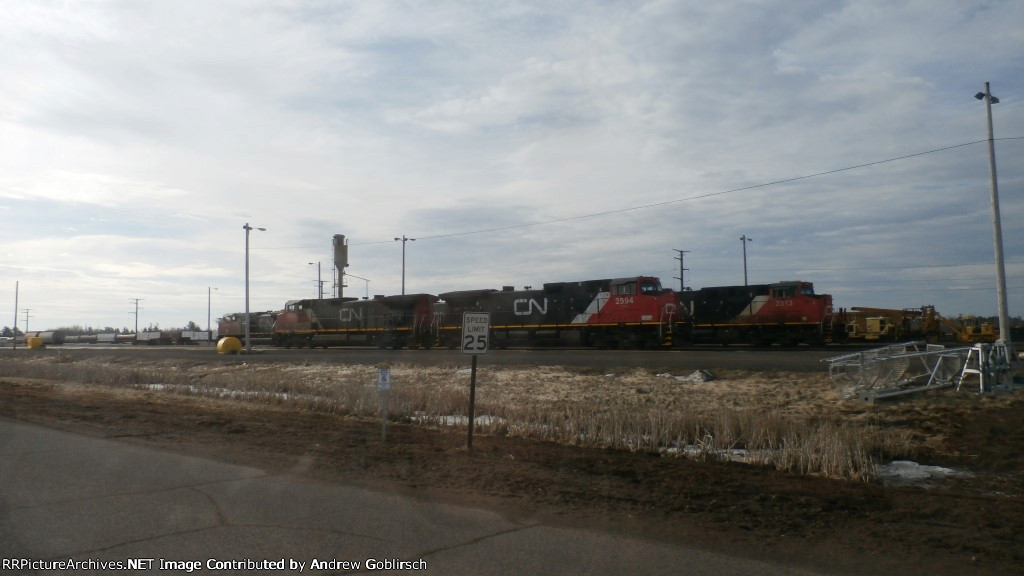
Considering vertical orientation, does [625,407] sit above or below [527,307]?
below

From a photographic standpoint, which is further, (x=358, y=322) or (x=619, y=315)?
(x=358, y=322)

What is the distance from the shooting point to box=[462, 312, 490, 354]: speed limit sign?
40.4 feet

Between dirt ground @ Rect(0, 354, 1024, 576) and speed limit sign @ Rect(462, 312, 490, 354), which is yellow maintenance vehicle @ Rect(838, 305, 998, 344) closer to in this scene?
dirt ground @ Rect(0, 354, 1024, 576)

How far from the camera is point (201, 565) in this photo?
19.6 ft

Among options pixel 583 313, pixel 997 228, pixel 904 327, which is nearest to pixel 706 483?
pixel 997 228

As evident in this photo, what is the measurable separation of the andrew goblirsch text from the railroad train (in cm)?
2660

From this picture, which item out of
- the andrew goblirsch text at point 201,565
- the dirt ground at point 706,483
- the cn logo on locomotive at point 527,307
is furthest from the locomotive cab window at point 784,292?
the andrew goblirsch text at point 201,565

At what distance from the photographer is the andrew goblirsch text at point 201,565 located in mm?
5887

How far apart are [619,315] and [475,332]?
25.6 metres

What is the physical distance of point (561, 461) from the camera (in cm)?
1112

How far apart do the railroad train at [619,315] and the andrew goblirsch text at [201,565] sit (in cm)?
2660

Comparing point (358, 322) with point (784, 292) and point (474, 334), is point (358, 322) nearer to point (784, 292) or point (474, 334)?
point (784, 292)

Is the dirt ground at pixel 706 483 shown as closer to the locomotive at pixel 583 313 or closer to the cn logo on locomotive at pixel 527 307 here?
the locomotive at pixel 583 313

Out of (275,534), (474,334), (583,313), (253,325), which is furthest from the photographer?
(253,325)
